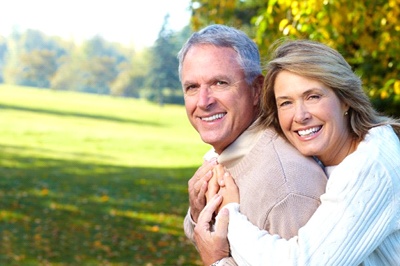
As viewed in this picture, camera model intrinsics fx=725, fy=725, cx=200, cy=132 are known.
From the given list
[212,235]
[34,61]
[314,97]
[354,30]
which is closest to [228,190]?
[212,235]

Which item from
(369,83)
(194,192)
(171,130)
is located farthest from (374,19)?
(171,130)

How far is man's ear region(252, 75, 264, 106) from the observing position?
290 cm

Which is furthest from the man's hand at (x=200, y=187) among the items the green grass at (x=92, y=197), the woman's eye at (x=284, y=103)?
the green grass at (x=92, y=197)

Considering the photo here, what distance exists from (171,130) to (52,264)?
125 feet

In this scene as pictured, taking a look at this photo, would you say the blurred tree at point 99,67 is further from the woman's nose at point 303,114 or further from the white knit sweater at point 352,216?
the white knit sweater at point 352,216

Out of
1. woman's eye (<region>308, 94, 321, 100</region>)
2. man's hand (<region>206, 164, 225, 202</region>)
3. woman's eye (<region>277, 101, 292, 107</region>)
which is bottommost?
man's hand (<region>206, 164, 225, 202</region>)

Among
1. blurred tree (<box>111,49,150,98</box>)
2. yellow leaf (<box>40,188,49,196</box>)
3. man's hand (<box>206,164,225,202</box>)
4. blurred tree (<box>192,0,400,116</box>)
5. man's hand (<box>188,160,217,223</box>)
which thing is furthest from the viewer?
blurred tree (<box>111,49,150,98</box>)

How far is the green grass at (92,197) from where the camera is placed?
1098 cm

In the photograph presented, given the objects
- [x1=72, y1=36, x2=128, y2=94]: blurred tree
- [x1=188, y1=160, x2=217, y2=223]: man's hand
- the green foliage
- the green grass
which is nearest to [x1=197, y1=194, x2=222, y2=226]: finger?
[x1=188, y1=160, x2=217, y2=223]: man's hand

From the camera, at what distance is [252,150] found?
2770 mm

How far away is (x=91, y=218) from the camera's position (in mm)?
13641

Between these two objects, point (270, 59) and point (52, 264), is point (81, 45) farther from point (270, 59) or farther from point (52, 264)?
point (270, 59)

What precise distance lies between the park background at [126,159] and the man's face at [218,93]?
0.17 m

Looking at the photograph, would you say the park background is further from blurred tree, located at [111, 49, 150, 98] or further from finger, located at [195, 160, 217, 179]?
blurred tree, located at [111, 49, 150, 98]
